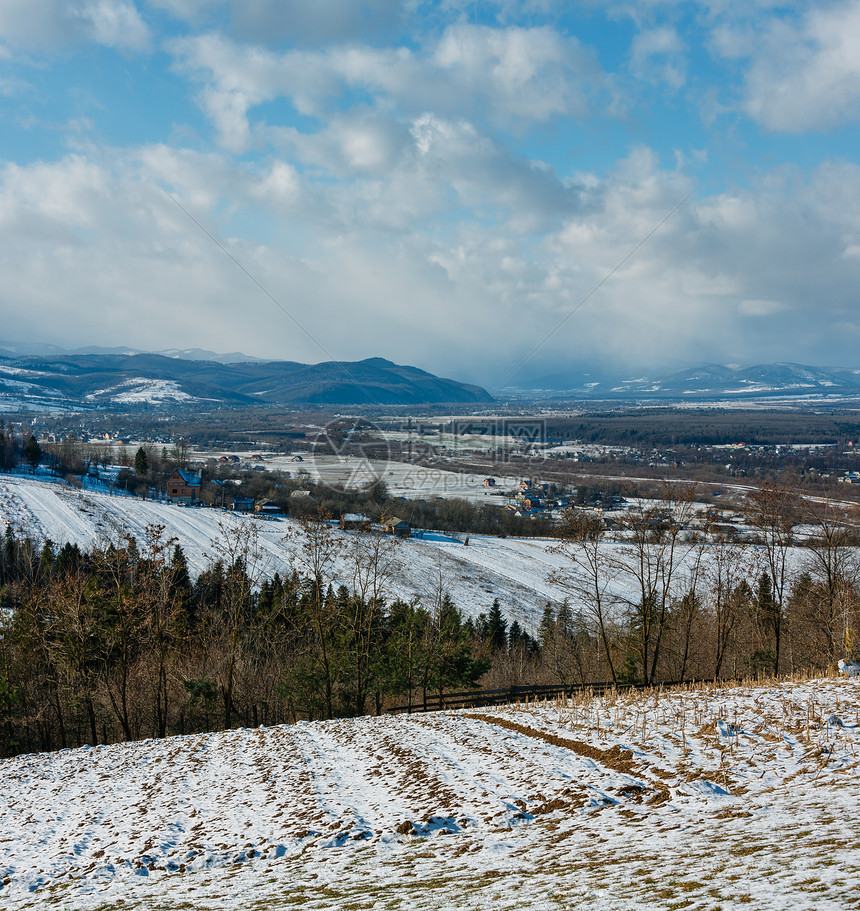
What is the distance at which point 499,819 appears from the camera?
283 inches

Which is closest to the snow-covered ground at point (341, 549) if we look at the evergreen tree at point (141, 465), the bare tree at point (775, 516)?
the evergreen tree at point (141, 465)

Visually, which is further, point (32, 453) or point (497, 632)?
point (32, 453)

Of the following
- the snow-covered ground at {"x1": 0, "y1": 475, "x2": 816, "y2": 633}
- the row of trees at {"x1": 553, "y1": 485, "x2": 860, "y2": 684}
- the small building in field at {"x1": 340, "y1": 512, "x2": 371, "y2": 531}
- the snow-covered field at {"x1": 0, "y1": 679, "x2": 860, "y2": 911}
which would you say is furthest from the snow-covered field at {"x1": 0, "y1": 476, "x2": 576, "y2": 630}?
the snow-covered field at {"x1": 0, "y1": 679, "x2": 860, "y2": 911}

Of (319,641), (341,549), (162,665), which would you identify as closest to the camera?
(162,665)

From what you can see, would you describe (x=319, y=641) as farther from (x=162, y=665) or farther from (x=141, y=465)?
(x=141, y=465)

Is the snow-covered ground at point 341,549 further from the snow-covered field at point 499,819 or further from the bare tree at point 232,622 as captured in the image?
the snow-covered field at point 499,819

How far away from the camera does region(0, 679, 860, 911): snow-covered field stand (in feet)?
16.6

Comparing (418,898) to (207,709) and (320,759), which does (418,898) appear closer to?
(320,759)

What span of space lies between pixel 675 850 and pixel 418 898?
256cm

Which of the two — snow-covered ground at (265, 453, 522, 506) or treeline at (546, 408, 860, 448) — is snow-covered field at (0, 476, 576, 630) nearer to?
snow-covered ground at (265, 453, 522, 506)

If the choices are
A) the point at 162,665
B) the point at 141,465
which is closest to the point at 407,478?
the point at 141,465

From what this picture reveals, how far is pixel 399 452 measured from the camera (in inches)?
3834

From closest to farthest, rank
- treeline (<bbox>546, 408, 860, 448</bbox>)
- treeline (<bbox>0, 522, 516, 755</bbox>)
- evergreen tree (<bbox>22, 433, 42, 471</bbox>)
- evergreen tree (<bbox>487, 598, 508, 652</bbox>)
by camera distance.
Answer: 1. treeline (<bbox>0, 522, 516, 755</bbox>)
2. evergreen tree (<bbox>487, 598, 508, 652</bbox>)
3. evergreen tree (<bbox>22, 433, 42, 471</bbox>)
4. treeline (<bbox>546, 408, 860, 448</bbox>)

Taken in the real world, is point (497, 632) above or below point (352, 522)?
below
